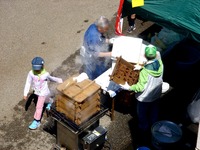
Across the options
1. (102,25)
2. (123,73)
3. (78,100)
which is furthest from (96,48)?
(78,100)

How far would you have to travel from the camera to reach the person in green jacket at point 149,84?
277 inches

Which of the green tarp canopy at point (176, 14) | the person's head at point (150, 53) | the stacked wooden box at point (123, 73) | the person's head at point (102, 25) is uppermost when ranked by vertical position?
the green tarp canopy at point (176, 14)

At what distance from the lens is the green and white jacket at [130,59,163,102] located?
7020 mm

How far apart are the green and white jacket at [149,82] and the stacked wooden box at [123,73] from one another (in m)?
0.13

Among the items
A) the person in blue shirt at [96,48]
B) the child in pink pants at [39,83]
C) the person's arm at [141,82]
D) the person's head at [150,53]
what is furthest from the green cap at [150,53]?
the child in pink pants at [39,83]

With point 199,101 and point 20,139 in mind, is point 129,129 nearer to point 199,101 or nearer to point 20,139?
point 199,101

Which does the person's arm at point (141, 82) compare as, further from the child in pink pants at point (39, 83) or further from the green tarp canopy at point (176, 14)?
the child in pink pants at point (39, 83)

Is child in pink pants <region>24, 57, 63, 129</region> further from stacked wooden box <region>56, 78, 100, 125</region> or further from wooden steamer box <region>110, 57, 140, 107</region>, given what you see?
wooden steamer box <region>110, 57, 140, 107</region>

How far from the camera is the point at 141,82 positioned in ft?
23.2

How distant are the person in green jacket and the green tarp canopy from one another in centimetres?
58

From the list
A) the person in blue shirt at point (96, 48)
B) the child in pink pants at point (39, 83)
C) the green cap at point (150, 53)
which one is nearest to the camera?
the green cap at point (150, 53)

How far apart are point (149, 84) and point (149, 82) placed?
1.7 inches

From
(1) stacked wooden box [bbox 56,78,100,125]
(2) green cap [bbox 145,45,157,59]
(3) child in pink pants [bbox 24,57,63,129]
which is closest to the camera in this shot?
(1) stacked wooden box [bbox 56,78,100,125]

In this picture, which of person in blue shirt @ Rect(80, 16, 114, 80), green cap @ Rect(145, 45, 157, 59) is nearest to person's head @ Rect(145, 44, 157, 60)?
green cap @ Rect(145, 45, 157, 59)
